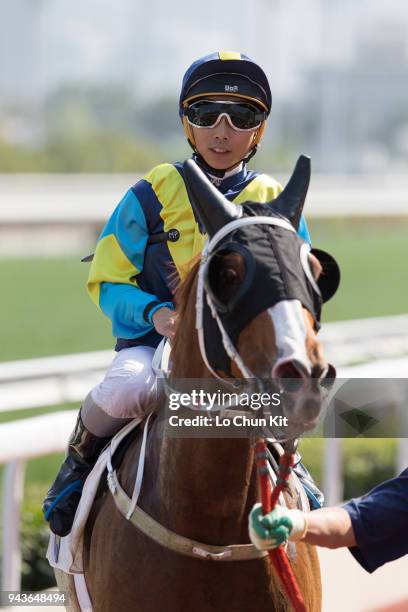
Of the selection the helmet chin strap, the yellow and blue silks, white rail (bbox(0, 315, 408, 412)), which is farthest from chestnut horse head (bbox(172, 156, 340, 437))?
white rail (bbox(0, 315, 408, 412))

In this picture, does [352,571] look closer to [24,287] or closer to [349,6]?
[24,287]

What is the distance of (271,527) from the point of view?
2436 millimetres

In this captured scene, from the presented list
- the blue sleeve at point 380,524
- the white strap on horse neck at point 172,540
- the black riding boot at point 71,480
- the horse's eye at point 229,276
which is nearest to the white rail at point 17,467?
the black riding boot at point 71,480

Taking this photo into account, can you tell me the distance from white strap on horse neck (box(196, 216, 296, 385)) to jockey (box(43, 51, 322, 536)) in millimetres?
595

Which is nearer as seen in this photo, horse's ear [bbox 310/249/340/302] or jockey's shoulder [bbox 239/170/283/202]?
horse's ear [bbox 310/249/340/302]

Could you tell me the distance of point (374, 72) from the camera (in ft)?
313

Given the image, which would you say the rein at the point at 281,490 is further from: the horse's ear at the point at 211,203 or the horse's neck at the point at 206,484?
the horse's ear at the point at 211,203

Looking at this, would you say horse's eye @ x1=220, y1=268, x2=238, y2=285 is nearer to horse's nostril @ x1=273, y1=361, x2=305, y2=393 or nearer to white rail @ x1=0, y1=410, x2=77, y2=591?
horse's nostril @ x1=273, y1=361, x2=305, y2=393

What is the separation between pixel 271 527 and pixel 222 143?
1314 mm

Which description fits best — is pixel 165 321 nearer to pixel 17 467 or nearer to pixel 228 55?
pixel 228 55

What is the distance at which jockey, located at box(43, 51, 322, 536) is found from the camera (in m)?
3.29

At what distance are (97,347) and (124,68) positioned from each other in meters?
69.7

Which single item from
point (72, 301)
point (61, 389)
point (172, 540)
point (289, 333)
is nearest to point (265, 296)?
point (289, 333)

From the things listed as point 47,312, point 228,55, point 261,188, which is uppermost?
point 47,312
